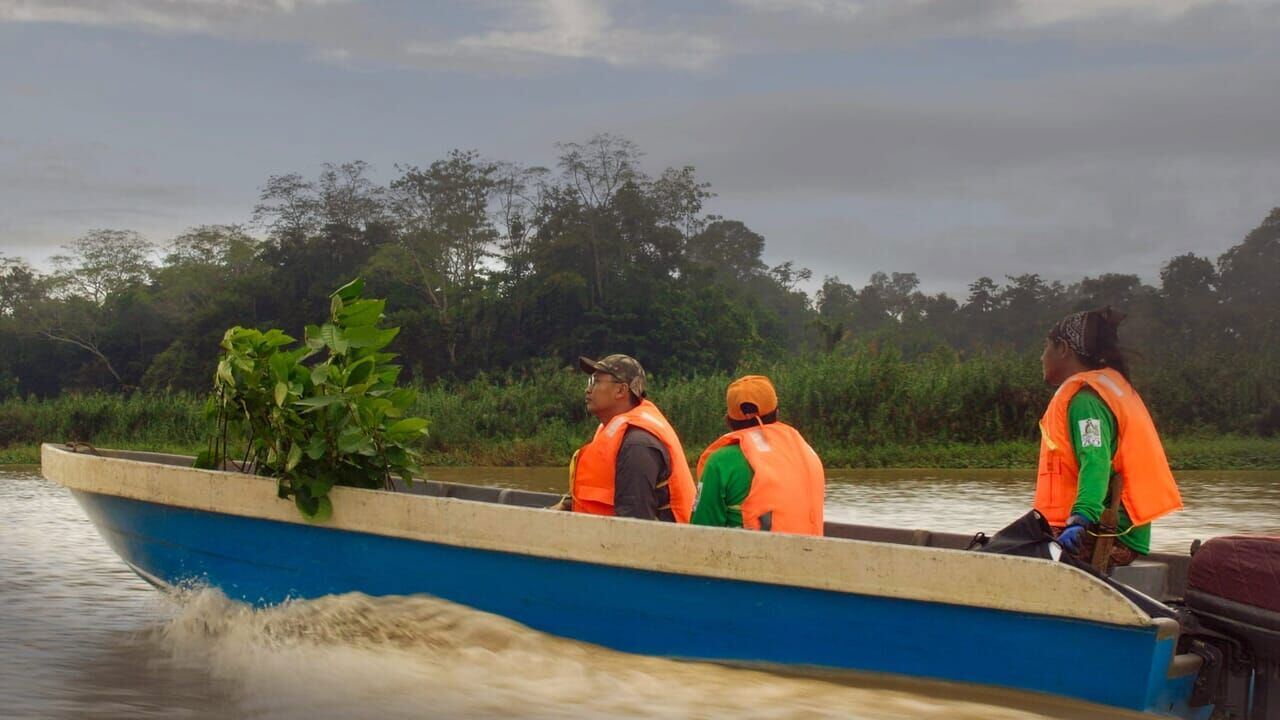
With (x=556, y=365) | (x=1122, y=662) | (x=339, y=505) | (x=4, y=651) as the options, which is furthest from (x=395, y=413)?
(x=556, y=365)

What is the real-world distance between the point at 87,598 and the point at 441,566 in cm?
372

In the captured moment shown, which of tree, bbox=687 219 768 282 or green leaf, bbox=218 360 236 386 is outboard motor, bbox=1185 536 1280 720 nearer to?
green leaf, bbox=218 360 236 386

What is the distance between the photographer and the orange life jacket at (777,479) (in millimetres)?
5008

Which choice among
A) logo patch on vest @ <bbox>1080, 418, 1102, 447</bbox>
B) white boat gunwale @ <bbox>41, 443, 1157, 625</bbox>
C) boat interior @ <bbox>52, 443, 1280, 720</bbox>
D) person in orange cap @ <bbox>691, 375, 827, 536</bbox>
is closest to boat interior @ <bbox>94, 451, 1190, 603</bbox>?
boat interior @ <bbox>52, 443, 1280, 720</bbox>

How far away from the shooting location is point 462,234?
44344 mm

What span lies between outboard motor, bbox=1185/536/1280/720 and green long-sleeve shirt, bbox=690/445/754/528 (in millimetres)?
1679

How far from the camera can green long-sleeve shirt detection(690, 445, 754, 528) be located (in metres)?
5.06

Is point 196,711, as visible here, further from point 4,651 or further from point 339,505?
point 4,651

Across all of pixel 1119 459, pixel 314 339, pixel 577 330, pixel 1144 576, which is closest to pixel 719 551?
pixel 1119 459

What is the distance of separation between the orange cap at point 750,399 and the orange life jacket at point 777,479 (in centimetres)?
7

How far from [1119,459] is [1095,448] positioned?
0.17m

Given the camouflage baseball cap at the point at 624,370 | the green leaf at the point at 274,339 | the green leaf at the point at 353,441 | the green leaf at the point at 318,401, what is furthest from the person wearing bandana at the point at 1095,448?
the green leaf at the point at 274,339

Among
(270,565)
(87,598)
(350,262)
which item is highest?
(350,262)

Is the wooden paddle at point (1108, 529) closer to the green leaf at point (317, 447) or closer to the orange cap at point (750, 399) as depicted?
the orange cap at point (750, 399)
